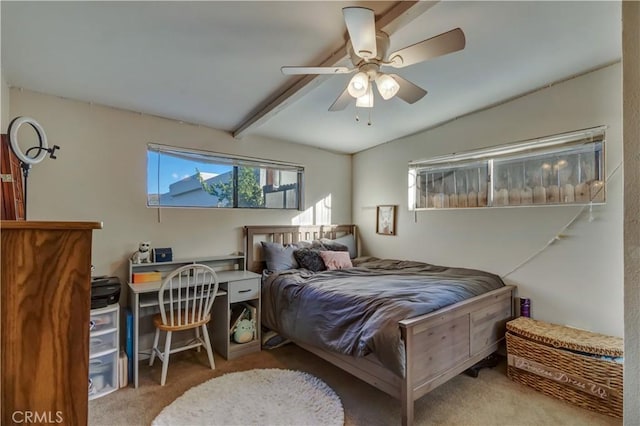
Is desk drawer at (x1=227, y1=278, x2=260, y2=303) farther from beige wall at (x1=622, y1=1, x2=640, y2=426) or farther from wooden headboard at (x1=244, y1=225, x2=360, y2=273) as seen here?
beige wall at (x1=622, y1=1, x2=640, y2=426)

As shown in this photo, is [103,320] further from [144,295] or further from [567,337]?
[567,337]

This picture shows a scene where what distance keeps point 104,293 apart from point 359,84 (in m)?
2.39

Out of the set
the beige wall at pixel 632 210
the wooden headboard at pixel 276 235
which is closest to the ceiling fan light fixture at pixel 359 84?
the beige wall at pixel 632 210

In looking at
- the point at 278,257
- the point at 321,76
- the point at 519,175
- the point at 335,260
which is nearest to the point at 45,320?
the point at 321,76

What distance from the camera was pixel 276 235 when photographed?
3725 millimetres

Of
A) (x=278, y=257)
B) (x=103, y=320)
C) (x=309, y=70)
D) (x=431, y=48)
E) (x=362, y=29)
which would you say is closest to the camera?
(x=362, y=29)

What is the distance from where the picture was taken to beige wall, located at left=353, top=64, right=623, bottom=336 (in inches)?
91.3

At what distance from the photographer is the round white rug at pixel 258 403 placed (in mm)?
1928

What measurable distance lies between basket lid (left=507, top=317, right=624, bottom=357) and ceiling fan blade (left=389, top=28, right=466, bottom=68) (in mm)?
2170

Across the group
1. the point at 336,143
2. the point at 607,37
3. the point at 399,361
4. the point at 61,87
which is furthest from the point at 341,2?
the point at 336,143

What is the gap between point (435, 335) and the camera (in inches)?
79.1

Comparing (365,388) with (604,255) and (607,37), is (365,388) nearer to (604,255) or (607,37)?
(604,255)

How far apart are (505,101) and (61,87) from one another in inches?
152

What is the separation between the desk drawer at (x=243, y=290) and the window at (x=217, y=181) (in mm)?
988
